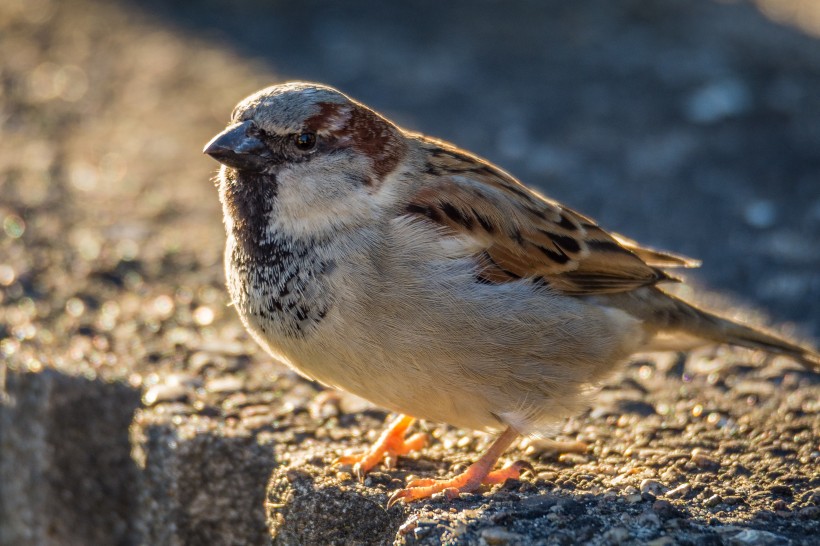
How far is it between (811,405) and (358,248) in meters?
1.69

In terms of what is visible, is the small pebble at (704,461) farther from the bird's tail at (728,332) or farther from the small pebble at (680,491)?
the bird's tail at (728,332)

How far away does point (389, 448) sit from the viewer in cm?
326

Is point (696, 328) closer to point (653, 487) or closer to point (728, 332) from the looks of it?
point (728, 332)

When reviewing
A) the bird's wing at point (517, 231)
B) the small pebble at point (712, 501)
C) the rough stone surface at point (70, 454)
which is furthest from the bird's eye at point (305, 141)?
the small pebble at point (712, 501)

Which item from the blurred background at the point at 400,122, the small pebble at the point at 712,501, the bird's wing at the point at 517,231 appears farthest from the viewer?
the blurred background at the point at 400,122

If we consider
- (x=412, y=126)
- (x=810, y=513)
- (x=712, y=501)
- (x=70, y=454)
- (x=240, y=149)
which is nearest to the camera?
(x=810, y=513)

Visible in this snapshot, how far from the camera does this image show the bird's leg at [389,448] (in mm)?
3141

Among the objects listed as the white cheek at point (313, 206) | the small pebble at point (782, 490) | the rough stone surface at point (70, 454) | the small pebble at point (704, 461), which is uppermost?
the white cheek at point (313, 206)

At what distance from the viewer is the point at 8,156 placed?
17.9ft

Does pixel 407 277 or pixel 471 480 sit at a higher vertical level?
pixel 407 277

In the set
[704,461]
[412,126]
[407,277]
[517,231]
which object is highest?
[412,126]

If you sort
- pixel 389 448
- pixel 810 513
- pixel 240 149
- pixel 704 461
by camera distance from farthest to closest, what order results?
pixel 389 448 → pixel 704 461 → pixel 240 149 → pixel 810 513

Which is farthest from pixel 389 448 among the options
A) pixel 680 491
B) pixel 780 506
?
pixel 780 506

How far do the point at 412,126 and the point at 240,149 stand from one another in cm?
278
